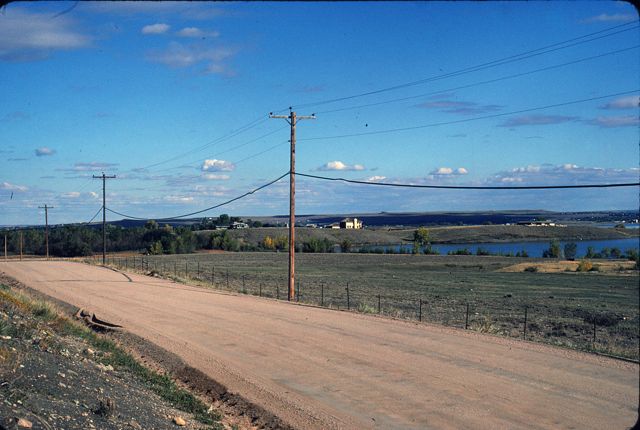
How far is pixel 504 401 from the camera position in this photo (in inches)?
478

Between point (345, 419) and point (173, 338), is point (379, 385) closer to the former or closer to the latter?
point (345, 419)

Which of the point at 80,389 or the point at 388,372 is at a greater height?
the point at 80,389

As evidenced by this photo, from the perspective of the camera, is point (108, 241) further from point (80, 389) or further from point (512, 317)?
Result: point (80, 389)

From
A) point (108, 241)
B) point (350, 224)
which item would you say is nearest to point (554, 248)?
point (108, 241)

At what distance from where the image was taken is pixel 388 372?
49.4 ft

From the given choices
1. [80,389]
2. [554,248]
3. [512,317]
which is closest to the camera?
[80,389]

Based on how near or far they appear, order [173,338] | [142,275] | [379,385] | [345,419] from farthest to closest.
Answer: [142,275]
[173,338]
[379,385]
[345,419]

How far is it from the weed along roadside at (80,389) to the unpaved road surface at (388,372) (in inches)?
58.8

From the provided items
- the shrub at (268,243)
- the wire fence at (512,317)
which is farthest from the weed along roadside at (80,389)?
the shrub at (268,243)

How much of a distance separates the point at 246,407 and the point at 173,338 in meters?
7.94

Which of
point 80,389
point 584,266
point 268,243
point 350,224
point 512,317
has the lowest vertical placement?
point 512,317

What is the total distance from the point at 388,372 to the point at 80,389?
276 inches

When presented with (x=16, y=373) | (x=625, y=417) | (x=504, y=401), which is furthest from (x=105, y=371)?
(x=625, y=417)

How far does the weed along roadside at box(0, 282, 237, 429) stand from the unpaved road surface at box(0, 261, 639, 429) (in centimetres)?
149
